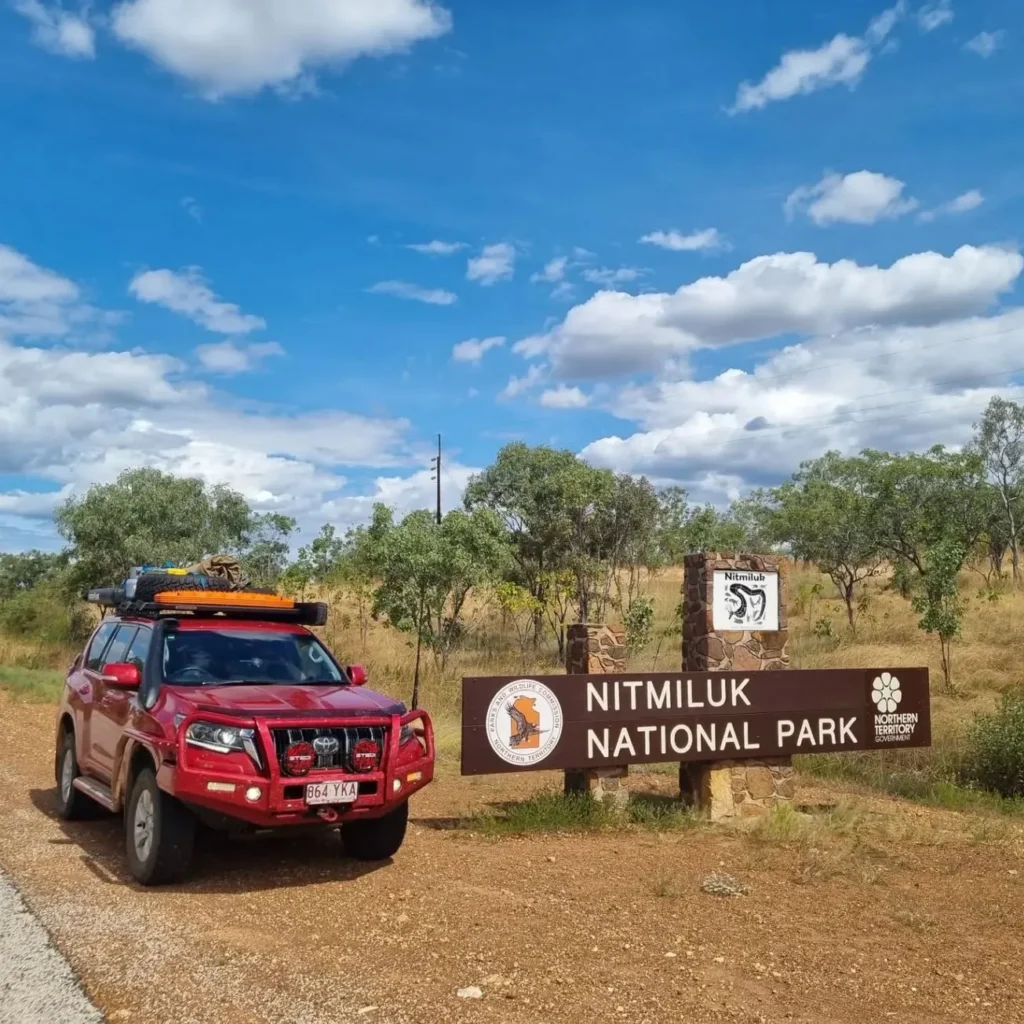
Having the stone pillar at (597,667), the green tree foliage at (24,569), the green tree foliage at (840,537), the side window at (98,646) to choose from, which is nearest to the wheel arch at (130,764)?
the side window at (98,646)

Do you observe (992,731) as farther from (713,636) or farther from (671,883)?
(671,883)

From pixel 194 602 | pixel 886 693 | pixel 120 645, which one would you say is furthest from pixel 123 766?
pixel 886 693

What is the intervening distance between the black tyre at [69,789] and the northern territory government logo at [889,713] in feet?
25.0

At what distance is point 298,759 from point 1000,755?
972cm

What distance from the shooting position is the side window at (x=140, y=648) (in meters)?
7.70

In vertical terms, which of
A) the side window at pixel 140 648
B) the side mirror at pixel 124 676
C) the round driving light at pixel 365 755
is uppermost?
the side window at pixel 140 648

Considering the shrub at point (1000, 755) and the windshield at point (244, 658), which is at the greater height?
the windshield at point (244, 658)

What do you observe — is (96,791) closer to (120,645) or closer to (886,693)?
(120,645)

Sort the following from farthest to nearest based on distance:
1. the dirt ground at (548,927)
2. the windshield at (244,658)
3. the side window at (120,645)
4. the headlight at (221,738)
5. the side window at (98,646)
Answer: the side window at (98,646), the side window at (120,645), the windshield at (244,658), the headlight at (221,738), the dirt ground at (548,927)

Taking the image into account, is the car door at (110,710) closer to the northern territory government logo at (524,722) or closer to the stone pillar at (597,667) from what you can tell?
the northern territory government logo at (524,722)

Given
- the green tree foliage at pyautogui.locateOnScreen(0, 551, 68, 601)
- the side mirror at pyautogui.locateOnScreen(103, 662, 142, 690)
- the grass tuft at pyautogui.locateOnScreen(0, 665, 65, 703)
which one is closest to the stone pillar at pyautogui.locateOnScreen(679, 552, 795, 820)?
the side mirror at pyautogui.locateOnScreen(103, 662, 142, 690)

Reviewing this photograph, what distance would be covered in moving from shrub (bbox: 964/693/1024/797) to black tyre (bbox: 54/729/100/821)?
33.2ft

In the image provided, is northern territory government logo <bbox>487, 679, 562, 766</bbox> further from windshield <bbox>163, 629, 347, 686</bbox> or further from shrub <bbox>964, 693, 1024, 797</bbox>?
shrub <bbox>964, 693, 1024, 797</bbox>

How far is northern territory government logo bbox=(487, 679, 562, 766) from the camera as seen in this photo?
349 inches
